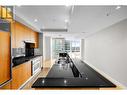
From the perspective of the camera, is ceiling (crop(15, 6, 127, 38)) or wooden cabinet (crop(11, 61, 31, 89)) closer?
ceiling (crop(15, 6, 127, 38))

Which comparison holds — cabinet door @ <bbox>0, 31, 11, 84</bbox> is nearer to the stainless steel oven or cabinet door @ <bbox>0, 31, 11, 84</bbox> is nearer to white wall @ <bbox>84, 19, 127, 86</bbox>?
the stainless steel oven

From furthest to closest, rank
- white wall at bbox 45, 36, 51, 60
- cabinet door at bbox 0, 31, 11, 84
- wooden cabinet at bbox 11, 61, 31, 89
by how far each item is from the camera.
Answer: white wall at bbox 45, 36, 51, 60 → wooden cabinet at bbox 11, 61, 31, 89 → cabinet door at bbox 0, 31, 11, 84

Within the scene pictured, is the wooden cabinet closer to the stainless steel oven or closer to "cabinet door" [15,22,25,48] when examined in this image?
"cabinet door" [15,22,25,48]

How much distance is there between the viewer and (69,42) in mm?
17219

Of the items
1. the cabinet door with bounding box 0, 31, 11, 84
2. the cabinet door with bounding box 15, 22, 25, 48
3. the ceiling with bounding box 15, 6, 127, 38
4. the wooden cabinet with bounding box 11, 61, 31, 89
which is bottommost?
the wooden cabinet with bounding box 11, 61, 31, 89

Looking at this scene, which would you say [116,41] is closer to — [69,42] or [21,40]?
[21,40]

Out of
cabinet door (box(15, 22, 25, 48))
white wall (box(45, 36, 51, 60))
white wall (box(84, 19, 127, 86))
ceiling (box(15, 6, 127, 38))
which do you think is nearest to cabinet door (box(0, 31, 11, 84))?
ceiling (box(15, 6, 127, 38))

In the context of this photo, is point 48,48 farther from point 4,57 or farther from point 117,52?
point 4,57

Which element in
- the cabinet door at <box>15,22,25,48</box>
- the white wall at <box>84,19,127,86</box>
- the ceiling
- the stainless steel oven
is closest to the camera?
the ceiling

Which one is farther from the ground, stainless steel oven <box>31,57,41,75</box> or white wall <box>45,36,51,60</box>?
white wall <box>45,36,51,60</box>

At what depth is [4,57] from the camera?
272 centimetres

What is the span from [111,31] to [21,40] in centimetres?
380

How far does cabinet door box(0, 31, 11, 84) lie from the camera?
103 inches
